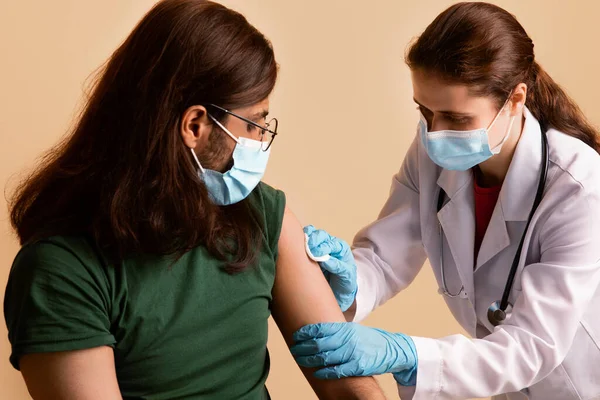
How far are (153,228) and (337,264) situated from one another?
0.52 m

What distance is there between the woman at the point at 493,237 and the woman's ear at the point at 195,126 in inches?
16.2

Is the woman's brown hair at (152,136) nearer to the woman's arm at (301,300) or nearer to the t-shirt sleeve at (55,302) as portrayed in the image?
the t-shirt sleeve at (55,302)

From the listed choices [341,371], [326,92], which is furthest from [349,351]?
[326,92]

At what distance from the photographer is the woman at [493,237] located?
173 cm

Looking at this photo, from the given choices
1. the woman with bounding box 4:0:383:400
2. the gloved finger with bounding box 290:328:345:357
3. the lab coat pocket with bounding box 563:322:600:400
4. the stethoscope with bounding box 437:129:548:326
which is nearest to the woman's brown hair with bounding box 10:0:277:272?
the woman with bounding box 4:0:383:400

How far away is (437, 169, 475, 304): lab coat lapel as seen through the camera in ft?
6.45

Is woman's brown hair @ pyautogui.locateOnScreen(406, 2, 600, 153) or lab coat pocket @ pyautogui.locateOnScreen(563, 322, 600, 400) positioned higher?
woman's brown hair @ pyautogui.locateOnScreen(406, 2, 600, 153)

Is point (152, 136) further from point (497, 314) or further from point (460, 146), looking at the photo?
point (497, 314)

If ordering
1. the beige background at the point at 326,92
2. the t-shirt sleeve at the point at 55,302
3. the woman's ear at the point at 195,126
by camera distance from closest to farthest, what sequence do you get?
the t-shirt sleeve at the point at 55,302
the woman's ear at the point at 195,126
the beige background at the point at 326,92

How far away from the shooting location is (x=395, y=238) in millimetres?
2115

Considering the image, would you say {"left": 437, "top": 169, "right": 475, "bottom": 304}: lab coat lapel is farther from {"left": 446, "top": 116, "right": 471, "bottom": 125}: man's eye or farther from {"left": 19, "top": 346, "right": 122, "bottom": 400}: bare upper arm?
{"left": 19, "top": 346, "right": 122, "bottom": 400}: bare upper arm

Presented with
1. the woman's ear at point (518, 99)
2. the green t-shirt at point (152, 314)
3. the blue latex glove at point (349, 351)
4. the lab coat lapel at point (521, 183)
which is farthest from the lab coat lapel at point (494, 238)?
the green t-shirt at point (152, 314)

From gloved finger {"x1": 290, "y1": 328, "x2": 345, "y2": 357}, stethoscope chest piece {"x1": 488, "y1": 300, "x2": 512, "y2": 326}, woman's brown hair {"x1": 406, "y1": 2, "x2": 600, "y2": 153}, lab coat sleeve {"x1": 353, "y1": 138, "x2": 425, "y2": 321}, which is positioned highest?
woman's brown hair {"x1": 406, "y1": 2, "x2": 600, "y2": 153}

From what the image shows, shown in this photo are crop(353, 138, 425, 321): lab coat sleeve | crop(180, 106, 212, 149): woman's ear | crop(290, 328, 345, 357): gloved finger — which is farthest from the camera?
crop(353, 138, 425, 321): lab coat sleeve
